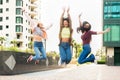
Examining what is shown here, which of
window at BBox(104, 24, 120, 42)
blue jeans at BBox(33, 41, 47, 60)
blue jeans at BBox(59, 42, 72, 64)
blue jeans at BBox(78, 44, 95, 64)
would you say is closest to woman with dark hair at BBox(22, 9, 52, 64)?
blue jeans at BBox(33, 41, 47, 60)

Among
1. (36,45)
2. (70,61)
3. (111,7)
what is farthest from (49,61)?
(111,7)

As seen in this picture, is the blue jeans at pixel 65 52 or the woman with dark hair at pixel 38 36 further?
the woman with dark hair at pixel 38 36

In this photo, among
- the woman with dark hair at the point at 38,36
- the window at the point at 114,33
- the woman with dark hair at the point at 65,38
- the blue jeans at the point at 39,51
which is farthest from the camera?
the blue jeans at the point at 39,51

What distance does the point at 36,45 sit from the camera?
13656 millimetres

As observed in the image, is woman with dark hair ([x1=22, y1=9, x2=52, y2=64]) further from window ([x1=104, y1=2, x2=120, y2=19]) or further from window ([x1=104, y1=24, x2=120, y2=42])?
window ([x1=104, y1=24, x2=120, y2=42])

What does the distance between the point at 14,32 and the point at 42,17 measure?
7887 cm

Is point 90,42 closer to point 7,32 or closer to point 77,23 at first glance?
point 77,23

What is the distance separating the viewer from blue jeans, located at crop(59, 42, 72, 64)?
1227 centimetres

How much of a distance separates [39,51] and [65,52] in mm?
1624

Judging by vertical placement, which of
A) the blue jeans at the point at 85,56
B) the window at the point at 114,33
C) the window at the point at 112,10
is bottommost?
the blue jeans at the point at 85,56

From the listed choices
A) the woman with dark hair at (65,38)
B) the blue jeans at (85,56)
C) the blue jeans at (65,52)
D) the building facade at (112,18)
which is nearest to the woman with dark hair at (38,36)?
the woman with dark hair at (65,38)

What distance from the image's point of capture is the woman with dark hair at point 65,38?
1214 cm

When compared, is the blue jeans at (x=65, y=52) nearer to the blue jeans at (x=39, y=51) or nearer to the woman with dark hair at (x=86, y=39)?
the woman with dark hair at (x=86, y=39)

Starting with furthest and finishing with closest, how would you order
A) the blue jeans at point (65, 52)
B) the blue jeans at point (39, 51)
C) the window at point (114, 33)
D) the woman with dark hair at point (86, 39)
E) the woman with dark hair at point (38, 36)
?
the blue jeans at point (39, 51), the woman with dark hair at point (38, 36), the window at point (114, 33), the blue jeans at point (65, 52), the woman with dark hair at point (86, 39)
